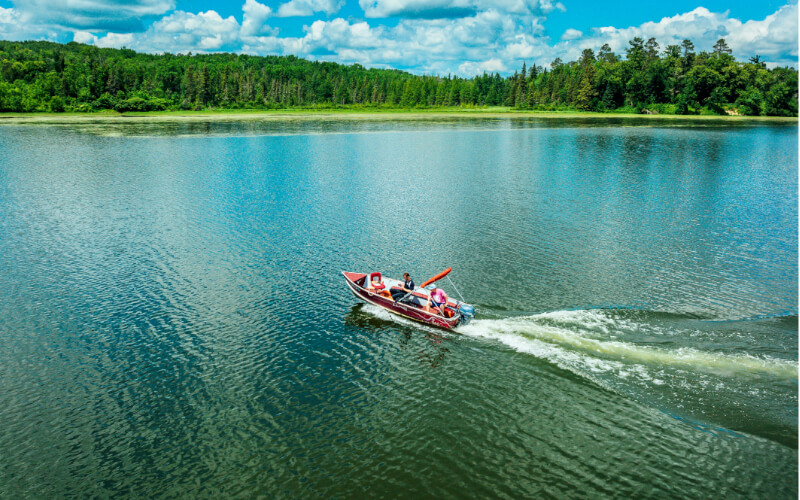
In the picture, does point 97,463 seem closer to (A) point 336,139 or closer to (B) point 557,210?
(B) point 557,210

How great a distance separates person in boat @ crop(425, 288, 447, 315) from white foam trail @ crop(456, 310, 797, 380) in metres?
1.71

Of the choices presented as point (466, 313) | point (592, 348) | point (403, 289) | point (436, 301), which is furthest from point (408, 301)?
point (592, 348)

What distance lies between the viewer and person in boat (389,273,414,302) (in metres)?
31.4

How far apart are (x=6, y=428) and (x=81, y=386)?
321 centimetres

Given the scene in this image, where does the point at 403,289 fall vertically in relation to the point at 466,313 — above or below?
above

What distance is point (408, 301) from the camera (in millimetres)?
31250

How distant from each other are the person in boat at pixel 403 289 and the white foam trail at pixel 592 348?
426 cm

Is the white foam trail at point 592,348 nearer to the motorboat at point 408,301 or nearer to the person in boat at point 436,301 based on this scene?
the motorboat at point 408,301

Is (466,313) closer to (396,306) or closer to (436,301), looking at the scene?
(436,301)

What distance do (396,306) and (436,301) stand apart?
2.90 metres

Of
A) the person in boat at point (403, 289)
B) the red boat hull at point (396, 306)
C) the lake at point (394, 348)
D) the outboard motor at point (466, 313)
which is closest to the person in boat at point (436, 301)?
the red boat hull at point (396, 306)

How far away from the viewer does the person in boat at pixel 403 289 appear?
103 ft

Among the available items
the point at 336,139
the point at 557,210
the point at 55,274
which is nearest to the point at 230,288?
the point at 55,274

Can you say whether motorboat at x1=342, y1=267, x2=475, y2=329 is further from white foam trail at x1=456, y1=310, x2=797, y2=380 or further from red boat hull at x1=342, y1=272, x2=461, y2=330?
white foam trail at x1=456, y1=310, x2=797, y2=380
